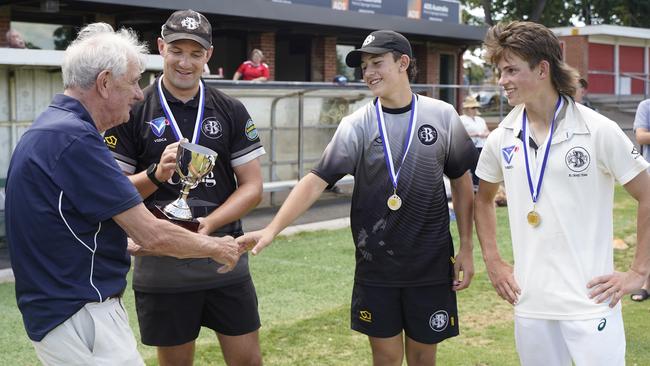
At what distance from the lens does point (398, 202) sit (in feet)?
13.7

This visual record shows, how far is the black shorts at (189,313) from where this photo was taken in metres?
4.28

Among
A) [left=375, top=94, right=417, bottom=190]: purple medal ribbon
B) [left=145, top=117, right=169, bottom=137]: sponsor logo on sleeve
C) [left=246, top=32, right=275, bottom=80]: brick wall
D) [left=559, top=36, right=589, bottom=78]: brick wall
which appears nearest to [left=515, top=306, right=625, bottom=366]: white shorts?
[left=375, top=94, right=417, bottom=190]: purple medal ribbon

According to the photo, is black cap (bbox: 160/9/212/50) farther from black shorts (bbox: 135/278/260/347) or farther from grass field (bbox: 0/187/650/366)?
grass field (bbox: 0/187/650/366)

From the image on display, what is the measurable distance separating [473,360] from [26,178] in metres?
4.02

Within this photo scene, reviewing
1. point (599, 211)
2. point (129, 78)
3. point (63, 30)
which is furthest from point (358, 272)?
point (63, 30)

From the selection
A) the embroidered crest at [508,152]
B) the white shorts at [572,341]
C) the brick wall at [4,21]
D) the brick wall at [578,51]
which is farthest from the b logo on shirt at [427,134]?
the brick wall at [578,51]

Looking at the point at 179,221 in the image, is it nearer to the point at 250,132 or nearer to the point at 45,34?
the point at 250,132

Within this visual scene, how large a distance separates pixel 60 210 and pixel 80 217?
0.27ft

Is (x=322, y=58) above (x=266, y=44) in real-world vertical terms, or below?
below

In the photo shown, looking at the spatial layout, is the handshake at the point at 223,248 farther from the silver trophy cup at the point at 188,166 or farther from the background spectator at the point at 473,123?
the background spectator at the point at 473,123

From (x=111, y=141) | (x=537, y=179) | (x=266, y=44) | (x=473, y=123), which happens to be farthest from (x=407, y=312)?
(x=266, y=44)

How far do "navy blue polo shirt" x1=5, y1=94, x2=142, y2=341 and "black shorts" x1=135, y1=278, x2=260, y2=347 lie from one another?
3.65 ft

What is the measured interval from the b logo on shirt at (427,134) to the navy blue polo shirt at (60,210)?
1.64m

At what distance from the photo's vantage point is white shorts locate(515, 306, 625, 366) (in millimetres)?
3480
